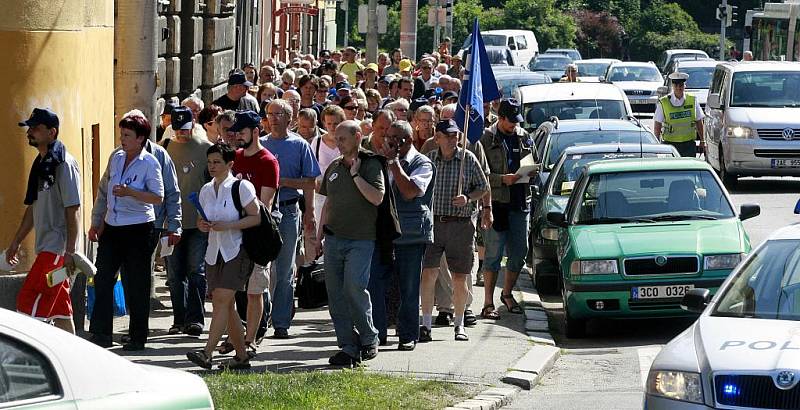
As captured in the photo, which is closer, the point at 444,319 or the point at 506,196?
the point at 444,319

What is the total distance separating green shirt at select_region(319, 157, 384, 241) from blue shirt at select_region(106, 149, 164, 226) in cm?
124

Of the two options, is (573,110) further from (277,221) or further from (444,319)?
(277,221)

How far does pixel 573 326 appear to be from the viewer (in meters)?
13.9

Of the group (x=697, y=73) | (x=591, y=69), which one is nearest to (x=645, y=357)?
(x=697, y=73)

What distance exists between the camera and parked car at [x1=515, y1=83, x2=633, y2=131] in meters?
24.1

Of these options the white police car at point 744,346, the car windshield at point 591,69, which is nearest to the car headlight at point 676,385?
the white police car at point 744,346

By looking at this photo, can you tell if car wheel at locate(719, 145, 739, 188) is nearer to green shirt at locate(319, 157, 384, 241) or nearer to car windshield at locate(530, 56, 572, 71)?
green shirt at locate(319, 157, 384, 241)

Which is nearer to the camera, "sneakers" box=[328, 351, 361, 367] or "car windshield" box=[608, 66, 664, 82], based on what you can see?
"sneakers" box=[328, 351, 361, 367]

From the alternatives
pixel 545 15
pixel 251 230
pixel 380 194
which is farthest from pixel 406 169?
pixel 545 15

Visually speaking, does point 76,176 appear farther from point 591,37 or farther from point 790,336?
point 591,37

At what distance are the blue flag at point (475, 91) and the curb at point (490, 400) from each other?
3.15 m

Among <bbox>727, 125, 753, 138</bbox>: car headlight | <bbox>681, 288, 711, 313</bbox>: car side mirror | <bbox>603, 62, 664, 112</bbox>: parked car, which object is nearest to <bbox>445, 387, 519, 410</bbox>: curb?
<bbox>681, 288, 711, 313</bbox>: car side mirror

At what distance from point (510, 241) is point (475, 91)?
53.9 inches

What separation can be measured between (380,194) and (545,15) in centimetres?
7507
